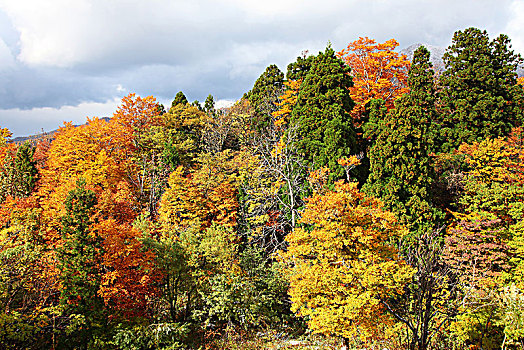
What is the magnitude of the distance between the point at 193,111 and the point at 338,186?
24.7 m

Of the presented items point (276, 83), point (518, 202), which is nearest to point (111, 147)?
point (276, 83)

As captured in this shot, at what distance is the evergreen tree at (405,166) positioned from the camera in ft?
53.0

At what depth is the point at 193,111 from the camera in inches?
1320

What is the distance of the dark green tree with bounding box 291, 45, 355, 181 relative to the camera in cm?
1791

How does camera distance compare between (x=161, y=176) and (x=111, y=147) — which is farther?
(x=111, y=147)

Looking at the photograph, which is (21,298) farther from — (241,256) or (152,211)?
(152,211)

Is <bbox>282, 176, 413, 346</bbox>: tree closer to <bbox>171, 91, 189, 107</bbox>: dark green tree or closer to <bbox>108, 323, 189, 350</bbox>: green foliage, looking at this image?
<bbox>108, 323, 189, 350</bbox>: green foliage

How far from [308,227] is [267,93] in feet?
54.5

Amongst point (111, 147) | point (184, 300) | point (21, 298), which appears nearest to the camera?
point (21, 298)

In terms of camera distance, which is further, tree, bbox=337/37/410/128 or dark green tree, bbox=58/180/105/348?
tree, bbox=337/37/410/128

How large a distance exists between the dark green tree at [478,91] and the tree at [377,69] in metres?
3.30

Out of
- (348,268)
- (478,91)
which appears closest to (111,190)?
(348,268)

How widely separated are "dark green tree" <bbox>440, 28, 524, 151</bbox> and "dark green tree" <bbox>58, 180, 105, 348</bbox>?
21.2 m

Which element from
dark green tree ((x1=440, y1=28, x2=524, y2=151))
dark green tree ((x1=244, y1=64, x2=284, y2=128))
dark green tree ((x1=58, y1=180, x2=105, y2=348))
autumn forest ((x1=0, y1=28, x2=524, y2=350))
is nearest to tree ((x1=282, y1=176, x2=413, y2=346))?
autumn forest ((x1=0, y1=28, x2=524, y2=350))
